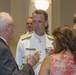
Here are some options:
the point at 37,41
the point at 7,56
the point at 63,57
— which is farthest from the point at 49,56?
the point at 37,41

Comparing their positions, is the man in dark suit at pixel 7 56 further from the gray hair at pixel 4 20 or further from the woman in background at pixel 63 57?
the woman in background at pixel 63 57

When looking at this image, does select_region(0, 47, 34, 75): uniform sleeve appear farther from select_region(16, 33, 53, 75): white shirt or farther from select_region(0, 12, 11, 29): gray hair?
select_region(16, 33, 53, 75): white shirt

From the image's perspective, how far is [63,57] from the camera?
6.66 ft

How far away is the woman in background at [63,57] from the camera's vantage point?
2.02 metres

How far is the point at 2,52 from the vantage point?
69.6 inches

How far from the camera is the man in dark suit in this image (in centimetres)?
174

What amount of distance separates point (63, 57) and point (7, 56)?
18.6 inches

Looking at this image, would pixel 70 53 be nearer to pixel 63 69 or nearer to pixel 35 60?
pixel 63 69

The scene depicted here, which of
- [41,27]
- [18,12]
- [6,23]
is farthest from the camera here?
[18,12]

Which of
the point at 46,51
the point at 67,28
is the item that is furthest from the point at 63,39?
the point at 46,51

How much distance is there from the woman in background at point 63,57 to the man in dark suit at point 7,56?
0.40ft

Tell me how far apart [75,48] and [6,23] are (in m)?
0.56

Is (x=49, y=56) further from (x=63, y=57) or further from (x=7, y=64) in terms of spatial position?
(x=7, y=64)

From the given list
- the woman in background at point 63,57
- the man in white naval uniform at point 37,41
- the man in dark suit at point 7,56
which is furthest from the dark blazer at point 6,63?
the man in white naval uniform at point 37,41
